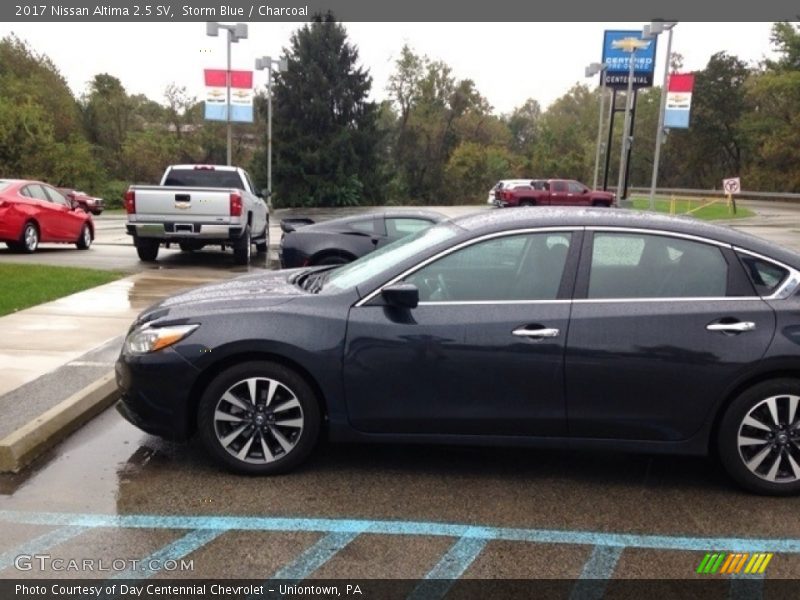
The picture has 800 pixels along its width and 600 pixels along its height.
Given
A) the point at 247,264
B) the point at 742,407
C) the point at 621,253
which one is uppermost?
the point at 621,253

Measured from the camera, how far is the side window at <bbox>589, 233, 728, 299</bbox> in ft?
13.8

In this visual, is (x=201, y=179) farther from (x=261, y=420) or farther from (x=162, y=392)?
(x=261, y=420)

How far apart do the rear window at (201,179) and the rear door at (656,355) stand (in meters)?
12.3

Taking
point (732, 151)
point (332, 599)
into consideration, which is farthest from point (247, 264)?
point (732, 151)

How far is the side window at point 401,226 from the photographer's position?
10844mm

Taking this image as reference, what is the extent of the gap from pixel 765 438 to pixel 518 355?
57.8 inches

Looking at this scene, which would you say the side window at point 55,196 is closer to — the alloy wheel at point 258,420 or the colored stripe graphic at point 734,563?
the alloy wheel at point 258,420

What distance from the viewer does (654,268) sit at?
427 cm

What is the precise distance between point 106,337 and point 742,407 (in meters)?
5.92

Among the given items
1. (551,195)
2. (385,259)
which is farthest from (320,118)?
(385,259)

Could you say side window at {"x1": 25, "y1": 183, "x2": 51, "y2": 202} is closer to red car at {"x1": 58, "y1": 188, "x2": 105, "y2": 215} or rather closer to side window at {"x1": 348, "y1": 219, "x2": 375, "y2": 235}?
side window at {"x1": 348, "y1": 219, "x2": 375, "y2": 235}

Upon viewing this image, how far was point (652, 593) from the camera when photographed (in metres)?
3.17

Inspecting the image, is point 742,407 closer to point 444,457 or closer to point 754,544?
point 754,544

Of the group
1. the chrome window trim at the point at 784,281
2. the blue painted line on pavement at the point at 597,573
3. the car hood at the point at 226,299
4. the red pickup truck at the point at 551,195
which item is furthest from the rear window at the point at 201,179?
the red pickup truck at the point at 551,195
